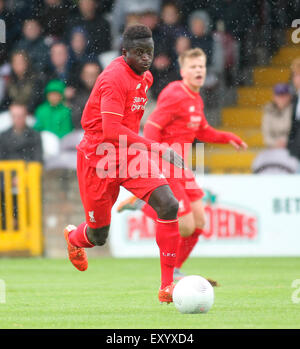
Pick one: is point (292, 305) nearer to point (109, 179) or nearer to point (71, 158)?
point (109, 179)

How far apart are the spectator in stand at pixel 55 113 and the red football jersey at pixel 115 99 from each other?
6100 mm

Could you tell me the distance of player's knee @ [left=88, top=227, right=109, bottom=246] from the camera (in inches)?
314

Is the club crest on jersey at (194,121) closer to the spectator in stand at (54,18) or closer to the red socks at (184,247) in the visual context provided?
the red socks at (184,247)

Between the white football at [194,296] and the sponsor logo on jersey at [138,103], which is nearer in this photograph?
the white football at [194,296]

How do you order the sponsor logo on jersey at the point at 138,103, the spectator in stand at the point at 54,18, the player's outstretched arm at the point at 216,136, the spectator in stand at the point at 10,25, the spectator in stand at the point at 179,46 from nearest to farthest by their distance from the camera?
the sponsor logo on jersey at the point at 138,103 < the player's outstretched arm at the point at 216,136 < the spectator in stand at the point at 179,46 < the spectator in stand at the point at 54,18 < the spectator in stand at the point at 10,25

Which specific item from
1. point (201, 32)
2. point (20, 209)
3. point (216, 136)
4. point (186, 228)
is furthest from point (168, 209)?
point (201, 32)

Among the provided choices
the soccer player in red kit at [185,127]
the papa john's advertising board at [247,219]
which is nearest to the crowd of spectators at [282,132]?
the papa john's advertising board at [247,219]

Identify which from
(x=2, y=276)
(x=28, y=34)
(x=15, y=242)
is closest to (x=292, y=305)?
(x=2, y=276)

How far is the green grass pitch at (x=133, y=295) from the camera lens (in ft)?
20.6

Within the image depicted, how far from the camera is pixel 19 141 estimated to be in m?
13.4

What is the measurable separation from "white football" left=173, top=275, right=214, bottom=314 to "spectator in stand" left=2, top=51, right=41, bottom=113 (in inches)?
318

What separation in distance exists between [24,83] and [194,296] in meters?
8.43

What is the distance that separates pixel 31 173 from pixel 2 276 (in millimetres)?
3080

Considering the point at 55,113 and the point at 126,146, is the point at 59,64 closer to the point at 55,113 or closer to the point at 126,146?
the point at 55,113
